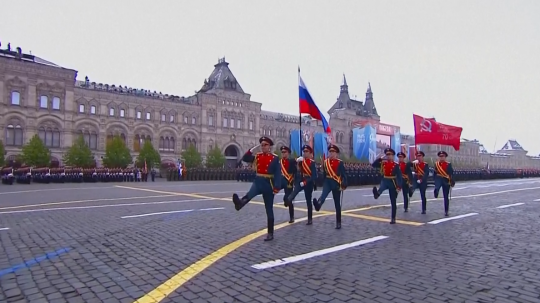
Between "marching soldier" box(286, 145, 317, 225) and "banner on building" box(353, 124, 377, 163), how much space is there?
1153 inches

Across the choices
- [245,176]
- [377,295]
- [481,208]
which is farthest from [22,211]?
[245,176]

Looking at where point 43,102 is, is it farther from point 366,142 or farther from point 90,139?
point 366,142

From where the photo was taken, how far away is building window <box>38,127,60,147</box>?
5044 centimetres

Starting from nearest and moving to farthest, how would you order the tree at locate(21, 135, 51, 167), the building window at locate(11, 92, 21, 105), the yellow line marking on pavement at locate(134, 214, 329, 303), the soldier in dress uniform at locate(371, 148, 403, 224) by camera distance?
the yellow line marking on pavement at locate(134, 214, 329, 303)
the soldier in dress uniform at locate(371, 148, 403, 224)
the tree at locate(21, 135, 51, 167)
the building window at locate(11, 92, 21, 105)

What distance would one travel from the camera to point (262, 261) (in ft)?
18.5

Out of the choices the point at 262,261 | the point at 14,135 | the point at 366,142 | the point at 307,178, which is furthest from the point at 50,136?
the point at 262,261

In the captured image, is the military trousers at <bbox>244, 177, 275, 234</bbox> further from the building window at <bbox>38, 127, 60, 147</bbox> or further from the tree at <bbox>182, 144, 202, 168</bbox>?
the building window at <bbox>38, 127, 60, 147</bbox>

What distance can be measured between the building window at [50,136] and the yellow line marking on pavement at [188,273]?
52.2 metres

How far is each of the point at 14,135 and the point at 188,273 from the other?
175 ft

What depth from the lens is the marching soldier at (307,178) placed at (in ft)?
29.2

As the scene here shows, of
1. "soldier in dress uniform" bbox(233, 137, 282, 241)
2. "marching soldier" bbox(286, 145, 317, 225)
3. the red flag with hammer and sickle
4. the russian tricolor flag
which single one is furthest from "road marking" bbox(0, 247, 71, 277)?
the red flag with hammer and sickle

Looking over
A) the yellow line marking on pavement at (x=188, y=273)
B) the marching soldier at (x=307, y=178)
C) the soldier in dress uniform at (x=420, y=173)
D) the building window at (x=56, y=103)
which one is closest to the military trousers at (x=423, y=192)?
the soldier in dress uniform at (x=420, y=173)

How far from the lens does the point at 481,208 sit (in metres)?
13.0

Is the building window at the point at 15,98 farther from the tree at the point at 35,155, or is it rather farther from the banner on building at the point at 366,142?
the banner on building at the point at 366,142
